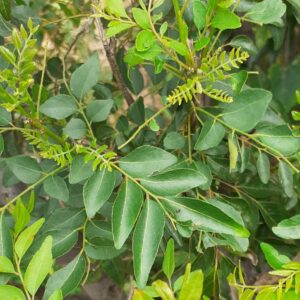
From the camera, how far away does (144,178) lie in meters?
0.52

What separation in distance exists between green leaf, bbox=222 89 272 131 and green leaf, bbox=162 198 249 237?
4.1 inches

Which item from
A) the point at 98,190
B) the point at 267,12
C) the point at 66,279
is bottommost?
the point at 66,279

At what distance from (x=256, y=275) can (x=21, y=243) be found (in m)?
0.44

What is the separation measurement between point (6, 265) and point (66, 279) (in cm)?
8

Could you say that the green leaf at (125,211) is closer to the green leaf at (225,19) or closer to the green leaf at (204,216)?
the green leaf at (204,216)

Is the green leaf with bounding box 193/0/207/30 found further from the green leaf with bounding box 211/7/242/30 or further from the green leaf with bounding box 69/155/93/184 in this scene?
the green leaf with bounding box 69/155/93/184

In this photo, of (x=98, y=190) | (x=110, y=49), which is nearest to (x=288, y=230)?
(x=98, y=190)

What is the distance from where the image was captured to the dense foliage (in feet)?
1.60

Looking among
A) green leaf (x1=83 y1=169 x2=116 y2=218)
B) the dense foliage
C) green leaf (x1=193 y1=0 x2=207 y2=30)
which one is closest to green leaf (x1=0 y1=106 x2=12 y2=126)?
the dense foliage

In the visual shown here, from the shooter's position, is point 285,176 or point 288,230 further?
point 285,176

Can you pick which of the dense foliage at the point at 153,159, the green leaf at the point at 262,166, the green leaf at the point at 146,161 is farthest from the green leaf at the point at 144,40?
the green leaf at the point at 262,166

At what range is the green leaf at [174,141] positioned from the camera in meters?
0.59

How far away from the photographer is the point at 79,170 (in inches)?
21.0

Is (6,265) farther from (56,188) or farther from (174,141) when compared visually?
(174,141)
